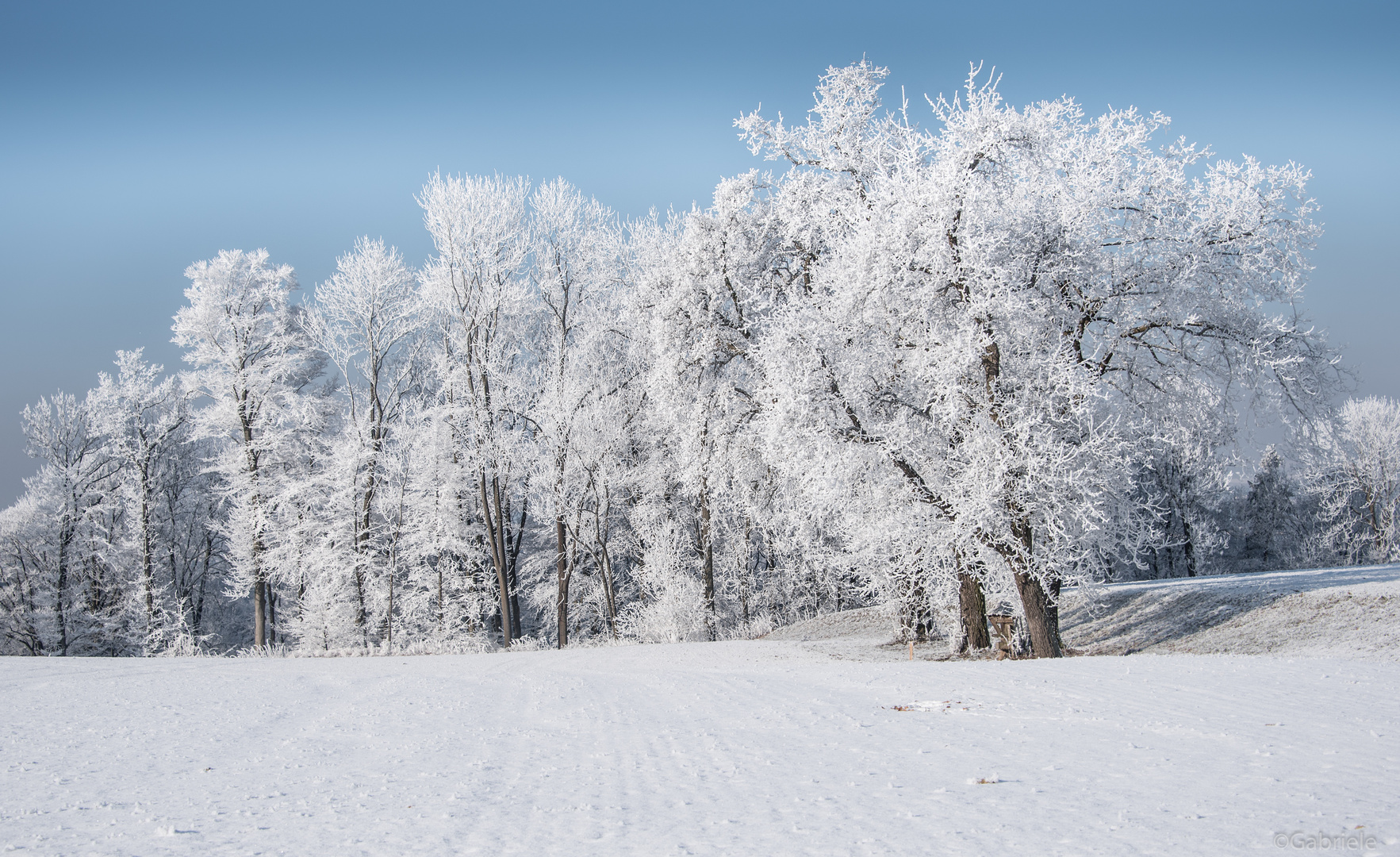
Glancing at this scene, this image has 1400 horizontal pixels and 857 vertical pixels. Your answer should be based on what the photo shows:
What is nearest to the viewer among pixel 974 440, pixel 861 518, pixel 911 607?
pixel 974 440

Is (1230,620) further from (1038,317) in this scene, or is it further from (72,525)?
(72,525)

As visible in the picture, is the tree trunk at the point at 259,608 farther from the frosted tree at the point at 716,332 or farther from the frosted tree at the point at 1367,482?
the frosted tree at the point at 1367,482

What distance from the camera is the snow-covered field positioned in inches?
139

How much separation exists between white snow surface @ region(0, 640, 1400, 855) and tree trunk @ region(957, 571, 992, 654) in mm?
4353

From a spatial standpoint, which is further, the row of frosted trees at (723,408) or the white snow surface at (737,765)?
the row of frosted trees at (723,408)

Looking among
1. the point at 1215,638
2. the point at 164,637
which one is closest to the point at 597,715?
the point at 1215,638

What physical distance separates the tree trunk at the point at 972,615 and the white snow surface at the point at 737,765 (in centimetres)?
435

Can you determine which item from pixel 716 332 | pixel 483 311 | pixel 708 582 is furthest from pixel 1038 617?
pixel 483 311

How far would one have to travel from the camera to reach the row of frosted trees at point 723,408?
11.9 metres

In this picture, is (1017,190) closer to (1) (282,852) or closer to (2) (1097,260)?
(2) (1097,260)

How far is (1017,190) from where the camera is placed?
500 inches

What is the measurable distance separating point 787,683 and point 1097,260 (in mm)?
8312

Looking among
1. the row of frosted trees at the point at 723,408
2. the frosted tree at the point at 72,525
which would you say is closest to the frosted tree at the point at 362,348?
the row of frosted trees at the point at 723,408
